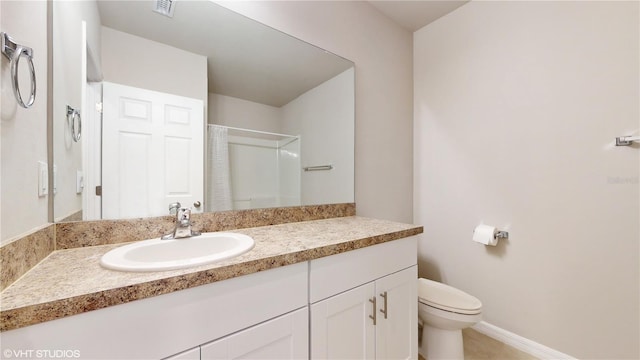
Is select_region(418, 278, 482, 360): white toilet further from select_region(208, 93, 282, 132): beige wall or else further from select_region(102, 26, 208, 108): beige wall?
select_region(102, 26, 208, 108): beige wall

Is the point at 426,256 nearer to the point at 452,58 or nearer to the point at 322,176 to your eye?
the point at 322,176


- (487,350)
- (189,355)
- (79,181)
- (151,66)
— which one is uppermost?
(151,66)

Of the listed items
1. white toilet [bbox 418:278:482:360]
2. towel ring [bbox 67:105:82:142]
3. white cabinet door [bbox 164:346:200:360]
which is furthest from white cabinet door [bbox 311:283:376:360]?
towel ring [bbox 67:105:82:142]

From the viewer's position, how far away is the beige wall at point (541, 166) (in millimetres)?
1280

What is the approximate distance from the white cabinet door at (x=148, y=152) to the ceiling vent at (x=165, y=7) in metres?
0.38

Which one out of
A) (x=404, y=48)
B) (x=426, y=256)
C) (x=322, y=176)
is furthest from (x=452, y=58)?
(x=426, y=256)

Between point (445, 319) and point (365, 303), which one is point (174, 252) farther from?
point (445, 319)

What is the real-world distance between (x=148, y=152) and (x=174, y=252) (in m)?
0.45

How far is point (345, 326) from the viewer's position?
1014 millimetres

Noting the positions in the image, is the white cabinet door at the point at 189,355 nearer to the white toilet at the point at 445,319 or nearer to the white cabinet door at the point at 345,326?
the white cabinet door at the point at 345,326

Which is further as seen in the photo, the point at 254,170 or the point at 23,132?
the point at 254,170

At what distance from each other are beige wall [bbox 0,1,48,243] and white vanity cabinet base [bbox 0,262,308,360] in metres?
0.28

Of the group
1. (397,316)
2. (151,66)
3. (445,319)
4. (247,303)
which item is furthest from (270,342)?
(151,66)

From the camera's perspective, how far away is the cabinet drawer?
93cm
